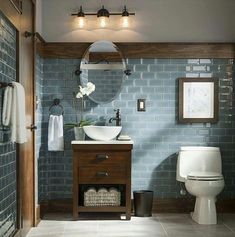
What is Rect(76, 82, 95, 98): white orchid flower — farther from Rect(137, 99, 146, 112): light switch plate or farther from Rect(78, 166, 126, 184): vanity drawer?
Rect(78, 166, 126, 184): vanity drawer

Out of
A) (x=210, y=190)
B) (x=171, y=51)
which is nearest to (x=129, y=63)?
(x=171, y=51)

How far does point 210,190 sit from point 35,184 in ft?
5.87

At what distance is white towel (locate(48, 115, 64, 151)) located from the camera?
206 inches

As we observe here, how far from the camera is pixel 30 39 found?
4508mm

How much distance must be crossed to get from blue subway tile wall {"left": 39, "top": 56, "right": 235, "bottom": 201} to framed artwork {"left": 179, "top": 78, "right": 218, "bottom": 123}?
7 cm

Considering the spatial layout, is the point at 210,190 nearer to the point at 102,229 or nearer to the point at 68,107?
the point at 102,229

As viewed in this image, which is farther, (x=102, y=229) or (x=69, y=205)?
(x=69, y=205)

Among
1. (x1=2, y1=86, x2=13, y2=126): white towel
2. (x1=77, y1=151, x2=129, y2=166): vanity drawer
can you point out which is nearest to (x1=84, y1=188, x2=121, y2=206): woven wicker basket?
(x1=77, y1=151, x2=129, y2=166): vanity drawer

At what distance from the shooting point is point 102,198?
4965mm

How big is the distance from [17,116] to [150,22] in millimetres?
2610

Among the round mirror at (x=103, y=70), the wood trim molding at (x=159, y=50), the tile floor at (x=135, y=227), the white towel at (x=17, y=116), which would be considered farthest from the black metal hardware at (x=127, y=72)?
the white towel at (x=17, y=116)

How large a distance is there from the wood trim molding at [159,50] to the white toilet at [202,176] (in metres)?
1.10

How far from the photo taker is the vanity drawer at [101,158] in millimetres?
4875

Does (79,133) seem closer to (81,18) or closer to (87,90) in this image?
(87,90)
